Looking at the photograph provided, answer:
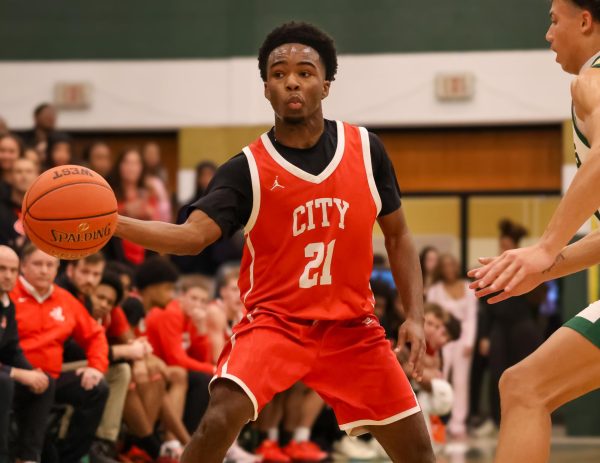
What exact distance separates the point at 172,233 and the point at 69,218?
39 centimetres

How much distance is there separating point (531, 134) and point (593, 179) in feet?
29.6

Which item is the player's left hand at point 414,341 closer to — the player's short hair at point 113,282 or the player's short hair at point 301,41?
the player's short hair at point 301,41

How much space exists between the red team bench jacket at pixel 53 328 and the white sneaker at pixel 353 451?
2.51 m

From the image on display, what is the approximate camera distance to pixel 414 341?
477cm

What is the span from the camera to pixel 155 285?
8781mm

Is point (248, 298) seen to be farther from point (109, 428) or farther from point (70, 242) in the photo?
point (109, 428)

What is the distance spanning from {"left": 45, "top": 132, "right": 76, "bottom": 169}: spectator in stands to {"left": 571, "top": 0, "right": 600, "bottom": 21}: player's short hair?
6173 millimetres

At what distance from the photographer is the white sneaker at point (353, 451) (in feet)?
29.7

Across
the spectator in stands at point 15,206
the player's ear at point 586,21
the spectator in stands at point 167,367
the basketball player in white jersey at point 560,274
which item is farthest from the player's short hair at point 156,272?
the player's ear at point 586,21


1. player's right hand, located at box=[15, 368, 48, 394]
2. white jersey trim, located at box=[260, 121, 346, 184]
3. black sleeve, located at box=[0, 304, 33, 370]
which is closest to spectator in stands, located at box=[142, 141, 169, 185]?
black sleeve, located at box=[0, 304, 33, 370]

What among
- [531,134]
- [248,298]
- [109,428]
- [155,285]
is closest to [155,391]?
[109,428]

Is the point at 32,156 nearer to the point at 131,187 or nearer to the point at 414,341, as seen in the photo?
the point at 131,187

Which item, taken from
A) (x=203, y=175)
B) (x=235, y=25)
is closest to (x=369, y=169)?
(x=203, y=175)

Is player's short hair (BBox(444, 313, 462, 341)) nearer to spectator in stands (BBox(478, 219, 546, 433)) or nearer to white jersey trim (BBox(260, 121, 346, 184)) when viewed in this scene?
spectator in stands (BBox(478, 219, 546, 433))
